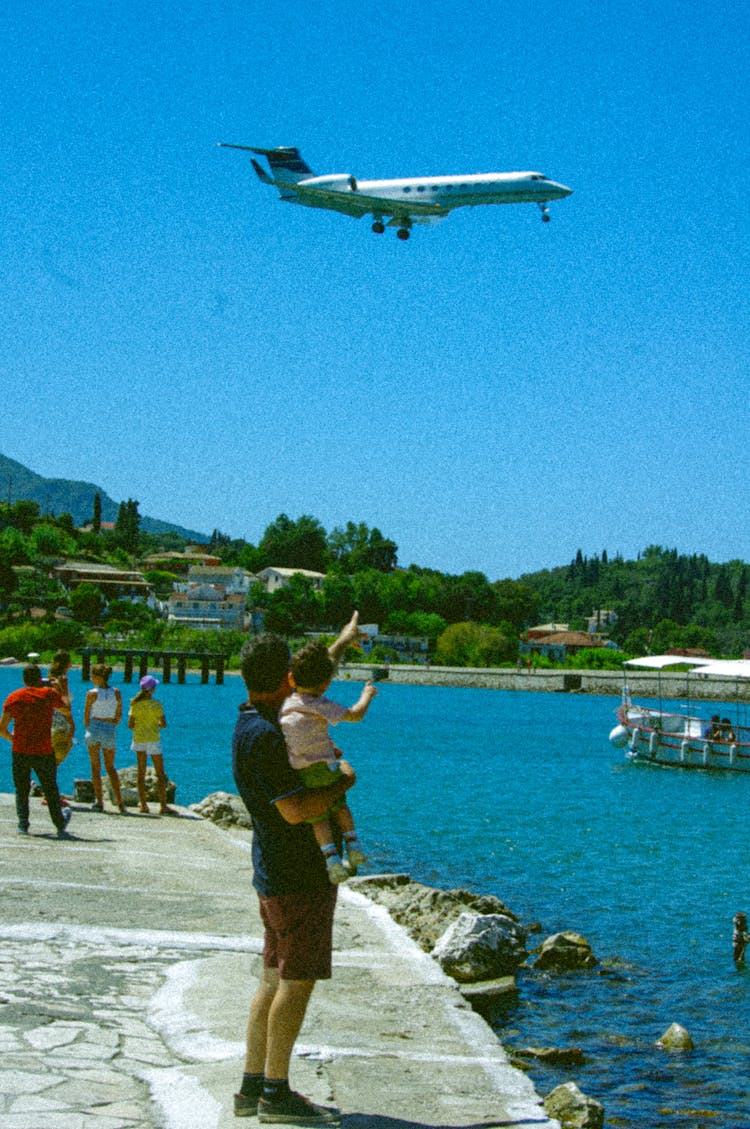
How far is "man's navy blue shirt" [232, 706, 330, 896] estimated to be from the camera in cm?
537

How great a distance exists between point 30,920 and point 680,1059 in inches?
224

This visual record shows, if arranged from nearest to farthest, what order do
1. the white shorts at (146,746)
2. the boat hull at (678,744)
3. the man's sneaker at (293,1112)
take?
the man's sneaker at (293,1112) < the white shorts at (146,746) < the boat hull at (678,744)

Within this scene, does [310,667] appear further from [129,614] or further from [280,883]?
[129,614]

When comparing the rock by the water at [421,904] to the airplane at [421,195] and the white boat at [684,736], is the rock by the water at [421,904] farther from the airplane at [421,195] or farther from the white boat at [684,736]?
the airplane at [421,195]

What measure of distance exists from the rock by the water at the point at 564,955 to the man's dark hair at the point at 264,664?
940cm

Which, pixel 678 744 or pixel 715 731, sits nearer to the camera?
pixel 715 731

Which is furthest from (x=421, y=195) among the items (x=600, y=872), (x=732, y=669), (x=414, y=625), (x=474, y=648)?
(x=414, y=625)

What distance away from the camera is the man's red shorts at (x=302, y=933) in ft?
17.6

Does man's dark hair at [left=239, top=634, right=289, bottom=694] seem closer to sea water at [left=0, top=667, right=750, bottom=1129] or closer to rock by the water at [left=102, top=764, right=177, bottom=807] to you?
sea water at [left=0, top=667, right=750, bottom=1129]

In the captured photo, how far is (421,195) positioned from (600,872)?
40.2 meters

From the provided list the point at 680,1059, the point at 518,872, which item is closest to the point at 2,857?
the point at 680,1059

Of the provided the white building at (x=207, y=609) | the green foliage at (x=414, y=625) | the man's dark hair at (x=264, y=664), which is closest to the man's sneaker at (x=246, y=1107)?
the man's dark hair at (x=264, y=664)

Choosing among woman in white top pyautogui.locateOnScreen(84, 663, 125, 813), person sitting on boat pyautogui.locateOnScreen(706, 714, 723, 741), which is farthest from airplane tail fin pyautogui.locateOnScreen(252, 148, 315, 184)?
woman in white top pyautogui.locateOnScreen(84, 663, 125, 813)

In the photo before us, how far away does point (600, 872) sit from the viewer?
23.0 meters
